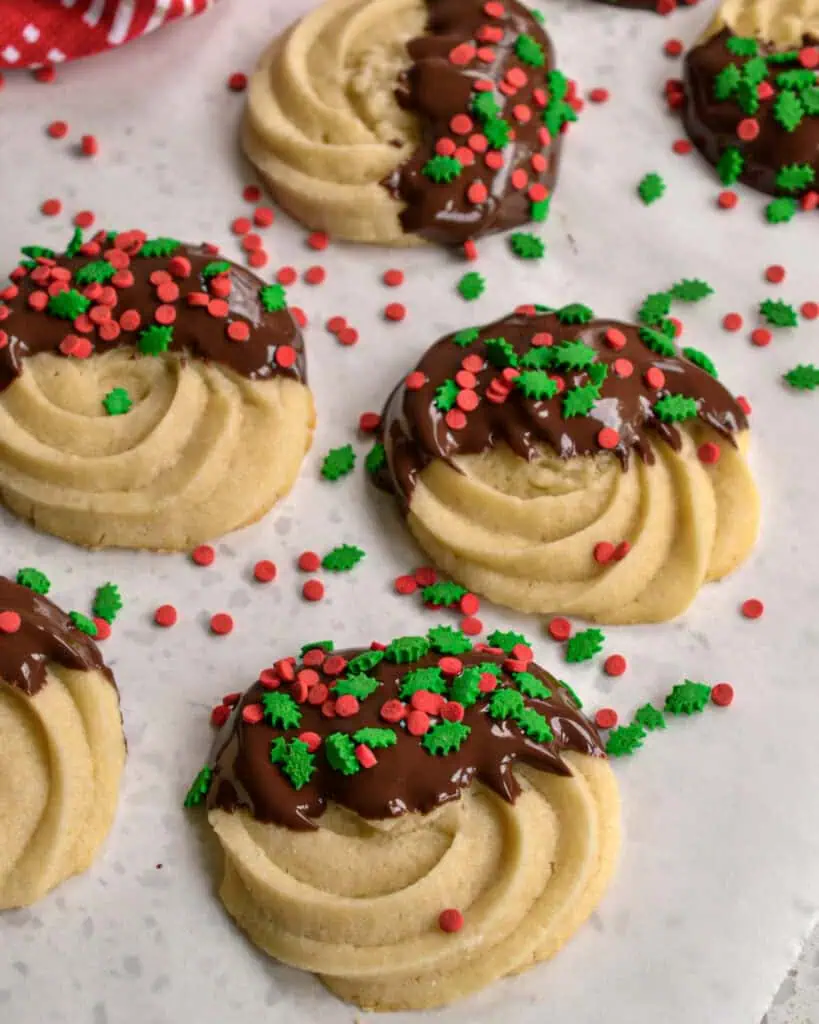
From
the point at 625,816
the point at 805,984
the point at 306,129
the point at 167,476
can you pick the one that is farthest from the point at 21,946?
the point at 306,129

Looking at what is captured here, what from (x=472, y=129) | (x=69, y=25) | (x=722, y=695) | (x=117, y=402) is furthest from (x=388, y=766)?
A: (x=69, y=25)

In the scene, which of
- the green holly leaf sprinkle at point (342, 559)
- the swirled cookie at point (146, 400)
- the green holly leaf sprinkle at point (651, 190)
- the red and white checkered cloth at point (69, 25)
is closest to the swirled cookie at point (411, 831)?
the green holly leaf sprinkle at point (342, 559)

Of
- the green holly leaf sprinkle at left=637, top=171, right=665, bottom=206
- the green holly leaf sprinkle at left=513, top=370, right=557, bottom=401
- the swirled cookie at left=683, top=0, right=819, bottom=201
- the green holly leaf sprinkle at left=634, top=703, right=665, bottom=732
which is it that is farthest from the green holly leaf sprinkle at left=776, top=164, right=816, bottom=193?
the green holly leaf sprinkle at left=634, top=703, right=665, bottom=732

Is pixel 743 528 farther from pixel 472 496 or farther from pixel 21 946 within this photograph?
pixel 21 946

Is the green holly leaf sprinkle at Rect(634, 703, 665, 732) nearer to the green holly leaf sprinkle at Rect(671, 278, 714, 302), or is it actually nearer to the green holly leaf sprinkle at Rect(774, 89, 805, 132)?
the green holly leaf sprinkle at Rect(671, 278, 714, 302)

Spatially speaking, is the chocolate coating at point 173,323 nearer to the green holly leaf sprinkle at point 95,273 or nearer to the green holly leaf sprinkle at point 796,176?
the green holly leaf sprinkle at point 95,273
